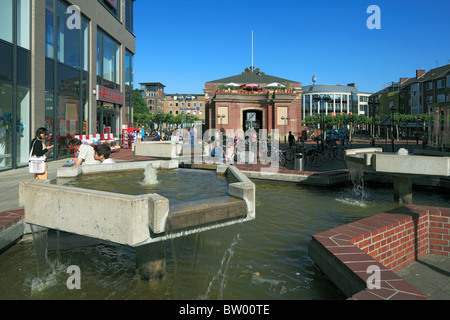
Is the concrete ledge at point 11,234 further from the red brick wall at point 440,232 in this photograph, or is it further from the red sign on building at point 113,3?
the red sign on building at point 113,3

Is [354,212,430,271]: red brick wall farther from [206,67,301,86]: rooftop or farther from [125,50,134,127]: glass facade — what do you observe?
[206,67,301,86]: rooftop

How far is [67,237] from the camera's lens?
212 inches

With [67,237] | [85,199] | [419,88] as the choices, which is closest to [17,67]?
[67,237]

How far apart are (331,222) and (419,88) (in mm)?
76591

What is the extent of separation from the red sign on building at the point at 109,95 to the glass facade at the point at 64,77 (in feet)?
4.88

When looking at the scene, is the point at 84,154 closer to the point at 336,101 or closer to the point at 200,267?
the point at 200,267

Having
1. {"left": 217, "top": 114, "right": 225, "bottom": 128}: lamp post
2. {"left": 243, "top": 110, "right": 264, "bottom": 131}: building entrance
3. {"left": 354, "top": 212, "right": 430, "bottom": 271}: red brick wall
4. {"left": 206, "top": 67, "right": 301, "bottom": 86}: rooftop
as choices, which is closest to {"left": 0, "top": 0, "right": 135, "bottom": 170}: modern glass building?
{"left": 354, "top": 212, "right": 430, "bottom": 271}: red brick wall

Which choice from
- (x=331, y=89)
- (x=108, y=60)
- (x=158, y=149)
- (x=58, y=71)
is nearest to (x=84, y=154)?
(x=158, y=149)

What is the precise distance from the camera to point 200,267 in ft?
14.1

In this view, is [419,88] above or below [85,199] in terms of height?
above

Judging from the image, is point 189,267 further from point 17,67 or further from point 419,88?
point 419,88

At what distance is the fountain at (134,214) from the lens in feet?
10.2

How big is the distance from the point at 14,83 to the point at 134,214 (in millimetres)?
12350

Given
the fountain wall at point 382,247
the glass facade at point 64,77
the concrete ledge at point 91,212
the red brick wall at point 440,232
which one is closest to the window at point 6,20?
the glass facade at point 64,77
